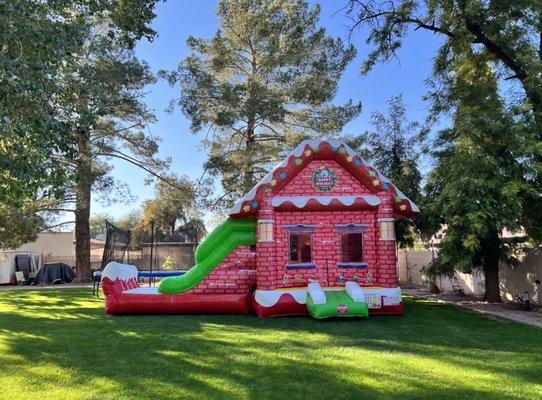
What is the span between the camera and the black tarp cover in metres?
23.2

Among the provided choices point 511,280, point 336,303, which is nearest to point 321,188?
point 336,303

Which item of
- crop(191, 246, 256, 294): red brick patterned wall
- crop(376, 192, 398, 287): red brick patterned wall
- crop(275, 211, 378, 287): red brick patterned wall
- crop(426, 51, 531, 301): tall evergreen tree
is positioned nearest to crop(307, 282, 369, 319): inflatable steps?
crop(275, 211, 378, 287): red brick patterned wall

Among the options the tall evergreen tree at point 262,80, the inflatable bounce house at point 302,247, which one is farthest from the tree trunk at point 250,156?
the inflatable bounce house at point 302,247

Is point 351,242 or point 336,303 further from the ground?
point 351,242

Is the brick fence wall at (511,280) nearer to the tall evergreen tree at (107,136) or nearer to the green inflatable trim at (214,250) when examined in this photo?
the green inflatable trim at (214,250)

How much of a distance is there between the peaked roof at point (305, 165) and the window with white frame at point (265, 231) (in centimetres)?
32

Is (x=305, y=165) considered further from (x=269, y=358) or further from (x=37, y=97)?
(x=37, y=97)

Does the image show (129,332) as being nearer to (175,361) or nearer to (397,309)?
(175,361)

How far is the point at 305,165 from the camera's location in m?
10.5

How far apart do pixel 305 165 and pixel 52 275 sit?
693 inches

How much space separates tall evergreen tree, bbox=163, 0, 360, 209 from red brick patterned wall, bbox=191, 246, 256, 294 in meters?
8.83

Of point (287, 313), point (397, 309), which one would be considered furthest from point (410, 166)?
point (287, 313)

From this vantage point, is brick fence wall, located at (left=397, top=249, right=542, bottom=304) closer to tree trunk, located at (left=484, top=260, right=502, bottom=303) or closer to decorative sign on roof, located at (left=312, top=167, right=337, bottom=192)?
tree trunk, located at (left=484, top=260, right=502, bottom=303)

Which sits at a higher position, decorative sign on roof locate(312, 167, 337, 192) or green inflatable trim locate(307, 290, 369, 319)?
decorative sign on roof locate(312, 167, 337, 192)
